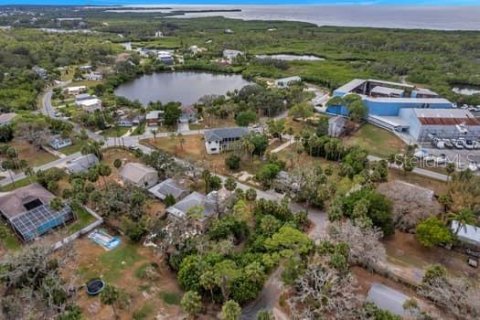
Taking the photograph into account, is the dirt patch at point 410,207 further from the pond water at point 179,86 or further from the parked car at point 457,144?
the pond water at point 179,86

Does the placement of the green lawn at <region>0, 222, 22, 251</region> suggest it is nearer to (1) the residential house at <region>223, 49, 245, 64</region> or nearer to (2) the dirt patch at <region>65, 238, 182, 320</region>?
(2) the dirt patch at <region>65, 238, 182, 320</region>

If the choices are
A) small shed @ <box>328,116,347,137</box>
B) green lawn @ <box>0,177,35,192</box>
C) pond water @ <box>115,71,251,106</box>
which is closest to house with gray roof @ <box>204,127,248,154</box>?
small shed @ <box>328,116,347,137</box>

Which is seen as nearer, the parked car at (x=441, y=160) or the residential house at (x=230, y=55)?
the parked car at (x=441, y=160)

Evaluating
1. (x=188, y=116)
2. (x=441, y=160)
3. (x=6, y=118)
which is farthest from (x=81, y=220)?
(x=441, y=160)

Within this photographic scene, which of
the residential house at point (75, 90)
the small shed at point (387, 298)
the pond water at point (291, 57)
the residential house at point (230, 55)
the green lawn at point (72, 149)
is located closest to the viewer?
the small shed at point (387, 298)

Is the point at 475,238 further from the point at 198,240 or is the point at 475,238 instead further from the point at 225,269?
the point at 198,240

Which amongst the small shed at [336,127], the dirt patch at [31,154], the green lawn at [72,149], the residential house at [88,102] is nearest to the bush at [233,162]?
the small shed at [336,127]

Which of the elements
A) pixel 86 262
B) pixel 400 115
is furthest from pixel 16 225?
pixel 400 115
